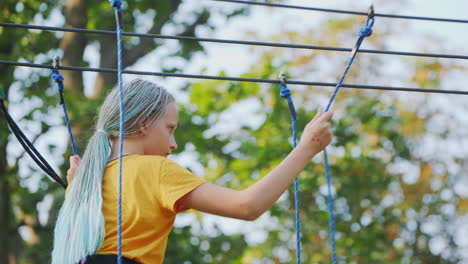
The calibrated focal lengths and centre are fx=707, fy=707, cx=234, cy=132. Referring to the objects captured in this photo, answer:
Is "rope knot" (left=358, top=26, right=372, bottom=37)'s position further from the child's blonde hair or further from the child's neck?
the child's neck

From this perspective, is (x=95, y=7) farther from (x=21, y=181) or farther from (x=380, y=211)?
(x=380, y=211)

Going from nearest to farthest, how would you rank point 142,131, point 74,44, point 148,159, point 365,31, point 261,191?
point 261,191
point 148,159
point 142,131
point 365,31
point 74,44

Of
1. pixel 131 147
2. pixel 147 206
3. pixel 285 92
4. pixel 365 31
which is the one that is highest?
pixel 365 31

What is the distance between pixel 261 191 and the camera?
77.5 inches

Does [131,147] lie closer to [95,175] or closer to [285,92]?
[95,175]

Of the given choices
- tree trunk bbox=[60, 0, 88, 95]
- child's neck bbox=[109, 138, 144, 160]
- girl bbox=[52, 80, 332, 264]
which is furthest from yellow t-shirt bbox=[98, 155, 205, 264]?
tree trunk bbox=[60, 0, 88, 95]

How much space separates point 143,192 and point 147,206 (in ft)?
0.14

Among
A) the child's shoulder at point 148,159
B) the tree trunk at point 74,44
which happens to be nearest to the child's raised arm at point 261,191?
the child's shoulder at point 148,159

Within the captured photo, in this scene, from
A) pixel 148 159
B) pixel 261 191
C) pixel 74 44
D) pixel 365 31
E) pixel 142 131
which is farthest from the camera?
pixel 74 44

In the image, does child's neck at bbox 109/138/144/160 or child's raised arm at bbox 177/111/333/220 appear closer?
child's raised arm at bbox 177/111/333/220

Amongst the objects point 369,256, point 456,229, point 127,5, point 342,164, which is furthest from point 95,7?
point 456,229

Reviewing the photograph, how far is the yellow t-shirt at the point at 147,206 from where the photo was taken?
2.03m

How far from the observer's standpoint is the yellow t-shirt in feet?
6.67

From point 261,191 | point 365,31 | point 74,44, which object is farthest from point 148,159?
point 74,44
